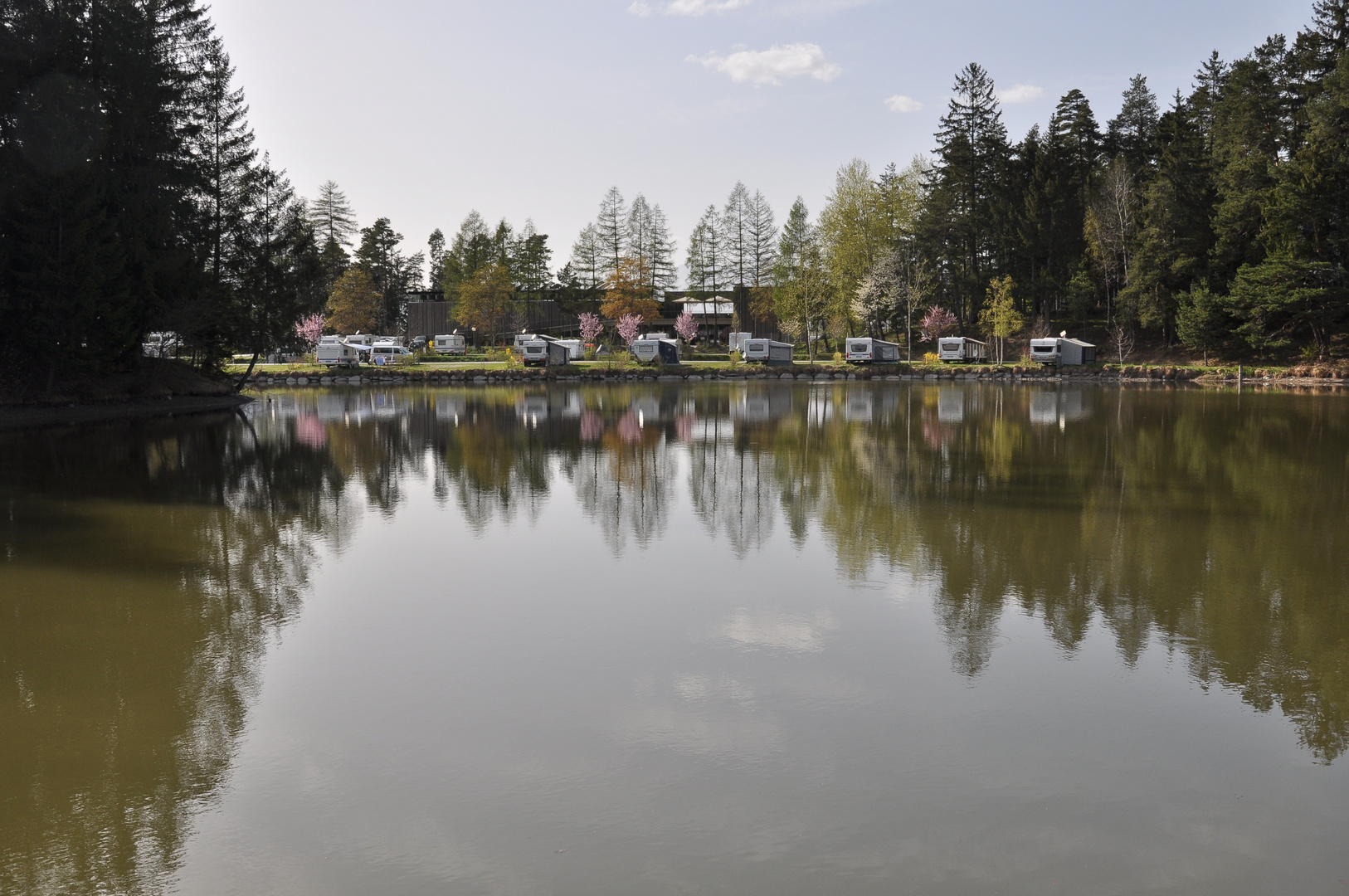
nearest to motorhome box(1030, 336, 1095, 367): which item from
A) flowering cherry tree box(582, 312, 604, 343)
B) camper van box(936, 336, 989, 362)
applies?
camper van box(936, 336, 989, 362)

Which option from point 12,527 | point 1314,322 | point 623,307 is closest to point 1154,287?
point 1314,322

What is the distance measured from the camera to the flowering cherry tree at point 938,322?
217 ft

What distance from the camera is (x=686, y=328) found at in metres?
77.9

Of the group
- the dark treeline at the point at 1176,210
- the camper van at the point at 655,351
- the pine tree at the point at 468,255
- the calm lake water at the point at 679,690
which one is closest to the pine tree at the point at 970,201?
the dark treeline at the point at 1176,210

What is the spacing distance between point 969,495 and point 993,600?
5.75 metres

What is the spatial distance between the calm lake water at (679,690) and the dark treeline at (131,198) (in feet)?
47.7

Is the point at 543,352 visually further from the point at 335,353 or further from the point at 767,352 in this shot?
the point at 767,352

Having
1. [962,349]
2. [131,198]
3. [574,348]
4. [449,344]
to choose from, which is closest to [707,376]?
[574,348]

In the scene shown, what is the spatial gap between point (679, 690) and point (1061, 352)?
55.9 metres

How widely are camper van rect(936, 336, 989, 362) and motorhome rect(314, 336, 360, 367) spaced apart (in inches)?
1399

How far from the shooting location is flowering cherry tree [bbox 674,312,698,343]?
3034 inches

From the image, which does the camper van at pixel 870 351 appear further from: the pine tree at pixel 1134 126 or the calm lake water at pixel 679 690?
the calm lake water at pixel 679 690

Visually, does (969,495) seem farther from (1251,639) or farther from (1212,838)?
(1212,838)

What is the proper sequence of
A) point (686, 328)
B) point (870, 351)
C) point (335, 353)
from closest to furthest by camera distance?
point (335, 353) < point (870, 351) < point (686, 328)
